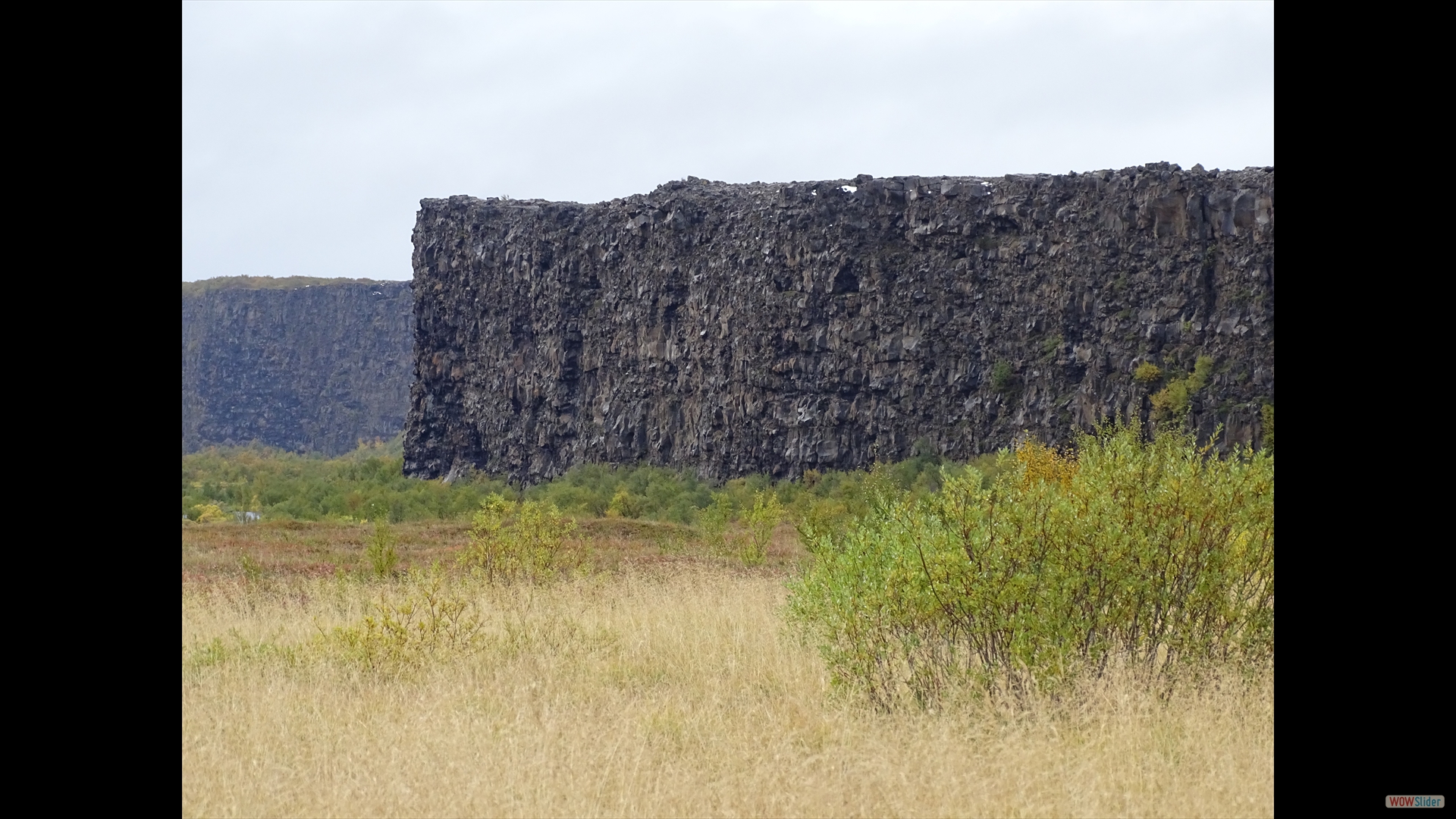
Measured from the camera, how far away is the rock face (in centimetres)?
11119

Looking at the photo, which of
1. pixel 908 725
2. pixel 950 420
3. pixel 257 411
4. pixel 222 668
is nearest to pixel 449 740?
pixel 908 725

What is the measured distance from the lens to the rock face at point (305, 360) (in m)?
111

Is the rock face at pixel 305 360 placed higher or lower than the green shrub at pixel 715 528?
higher

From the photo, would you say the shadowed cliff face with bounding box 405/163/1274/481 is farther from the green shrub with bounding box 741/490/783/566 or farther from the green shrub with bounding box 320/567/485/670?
the green shrub with bounding box 320/567/485/670

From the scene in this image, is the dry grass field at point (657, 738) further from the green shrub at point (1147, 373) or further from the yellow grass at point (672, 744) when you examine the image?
the green shrub at point (1147, 373)

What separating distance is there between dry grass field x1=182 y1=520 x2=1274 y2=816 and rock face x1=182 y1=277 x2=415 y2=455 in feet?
351

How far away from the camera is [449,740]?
655 cm

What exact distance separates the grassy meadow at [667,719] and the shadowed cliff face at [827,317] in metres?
35.7

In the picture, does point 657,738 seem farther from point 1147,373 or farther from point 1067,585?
point 1147,373

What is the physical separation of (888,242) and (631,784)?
47.4 metres

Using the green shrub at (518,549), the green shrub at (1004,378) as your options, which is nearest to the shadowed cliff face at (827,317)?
the green shrub at (1004,378)

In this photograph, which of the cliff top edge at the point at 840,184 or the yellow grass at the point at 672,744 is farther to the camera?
the cliff top edge at the point at 840,184
